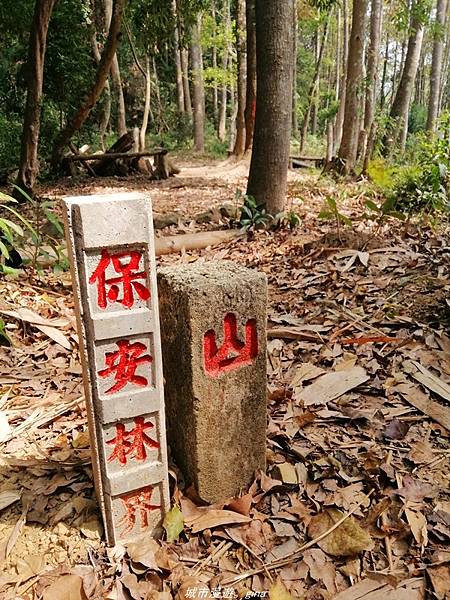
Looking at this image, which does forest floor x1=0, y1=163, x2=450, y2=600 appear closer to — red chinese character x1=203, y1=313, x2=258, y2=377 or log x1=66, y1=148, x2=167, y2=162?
red chinese character x1=203, y1=313, x2=258, y2=377

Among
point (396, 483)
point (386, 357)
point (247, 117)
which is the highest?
point (247, 117)

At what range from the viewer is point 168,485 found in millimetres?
2109

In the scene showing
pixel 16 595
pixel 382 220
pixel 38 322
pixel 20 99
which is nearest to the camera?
pixel 16 595

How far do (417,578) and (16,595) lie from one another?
1.53 meters

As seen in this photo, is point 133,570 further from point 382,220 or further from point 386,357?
point 382,220

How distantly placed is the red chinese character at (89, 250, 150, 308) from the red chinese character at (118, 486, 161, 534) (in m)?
0.84

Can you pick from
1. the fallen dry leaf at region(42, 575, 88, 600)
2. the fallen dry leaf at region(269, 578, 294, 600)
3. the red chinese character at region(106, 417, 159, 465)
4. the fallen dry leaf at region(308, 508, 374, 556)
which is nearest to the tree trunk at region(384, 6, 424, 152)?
the fallen dry leaf at region(308, 508, 374, 556)

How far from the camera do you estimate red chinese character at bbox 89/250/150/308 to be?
169 cm

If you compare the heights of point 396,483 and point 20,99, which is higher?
point 20,99

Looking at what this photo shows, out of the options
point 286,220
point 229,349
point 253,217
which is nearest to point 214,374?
point 229,349

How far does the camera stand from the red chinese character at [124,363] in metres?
1.79

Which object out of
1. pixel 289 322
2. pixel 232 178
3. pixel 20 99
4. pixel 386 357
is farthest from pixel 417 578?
pixel 20 99

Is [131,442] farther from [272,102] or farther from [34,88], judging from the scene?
[34,88]

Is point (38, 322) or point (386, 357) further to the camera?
point (38, 322)
